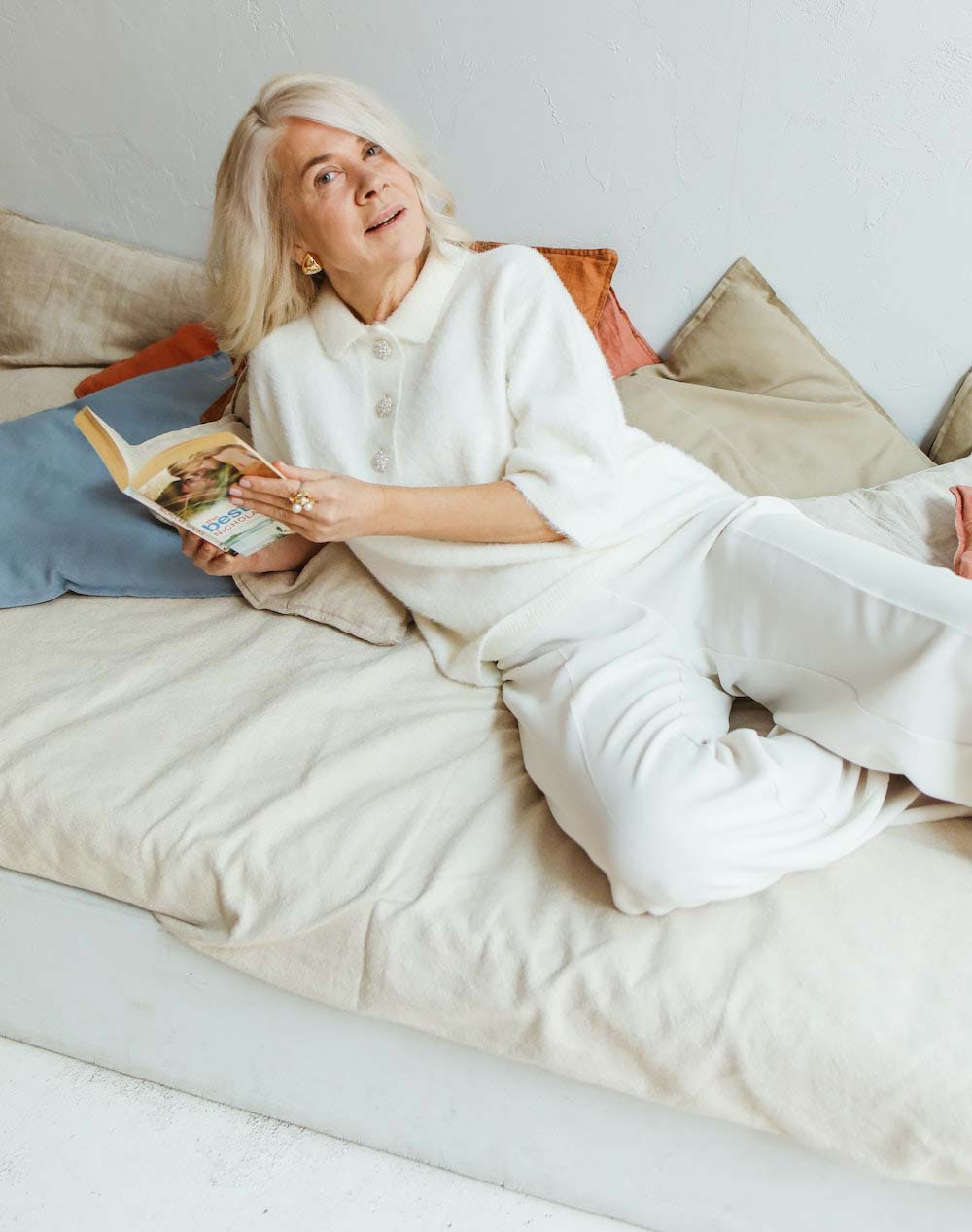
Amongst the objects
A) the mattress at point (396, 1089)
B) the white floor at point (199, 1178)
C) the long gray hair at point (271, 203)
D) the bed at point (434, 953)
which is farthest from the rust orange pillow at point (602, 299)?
the white floor at point (199, 1178)

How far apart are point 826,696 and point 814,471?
0.63m

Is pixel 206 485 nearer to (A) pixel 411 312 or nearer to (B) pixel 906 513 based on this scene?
(A) pixel 411 312

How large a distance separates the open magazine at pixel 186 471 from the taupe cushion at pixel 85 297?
813mm

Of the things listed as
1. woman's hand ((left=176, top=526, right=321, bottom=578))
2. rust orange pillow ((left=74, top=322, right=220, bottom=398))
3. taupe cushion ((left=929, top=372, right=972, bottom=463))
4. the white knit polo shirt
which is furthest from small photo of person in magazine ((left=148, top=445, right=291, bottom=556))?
taupe cushion ((left=929, top=372, right=972, bottom=463))

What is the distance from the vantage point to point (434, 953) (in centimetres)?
119

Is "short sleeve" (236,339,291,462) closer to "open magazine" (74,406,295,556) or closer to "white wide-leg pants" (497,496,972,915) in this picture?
"open magazine" (74,406,295,556)

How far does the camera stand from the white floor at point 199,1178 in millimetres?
1289

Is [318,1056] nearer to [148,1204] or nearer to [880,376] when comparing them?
[148,1204]

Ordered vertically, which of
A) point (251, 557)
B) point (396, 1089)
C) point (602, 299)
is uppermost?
point (602, 299)

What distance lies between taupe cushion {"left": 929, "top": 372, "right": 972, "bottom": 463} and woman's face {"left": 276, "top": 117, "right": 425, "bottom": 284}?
3.16 ft

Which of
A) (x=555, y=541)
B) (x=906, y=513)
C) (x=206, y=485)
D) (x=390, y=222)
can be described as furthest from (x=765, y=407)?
(x=206, y=485)

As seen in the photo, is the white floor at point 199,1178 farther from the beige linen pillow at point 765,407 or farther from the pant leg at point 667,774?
the beige linen pillow at point 765,407

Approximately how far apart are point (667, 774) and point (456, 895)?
0.26m

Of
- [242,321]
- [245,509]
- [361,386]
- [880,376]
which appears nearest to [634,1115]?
[245,509]
